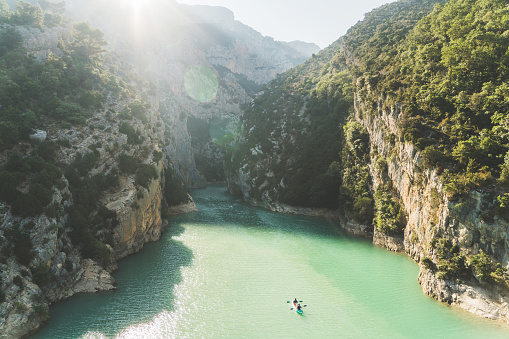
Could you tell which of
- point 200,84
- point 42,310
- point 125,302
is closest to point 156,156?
point 125,302

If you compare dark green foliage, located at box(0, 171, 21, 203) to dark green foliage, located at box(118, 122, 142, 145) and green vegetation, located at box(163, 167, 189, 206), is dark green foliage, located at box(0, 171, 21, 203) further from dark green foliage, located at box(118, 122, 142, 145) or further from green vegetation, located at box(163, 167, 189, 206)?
green vegetation, located at box(163, 167, 189, 206)

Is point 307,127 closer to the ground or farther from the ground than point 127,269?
farther from the ground

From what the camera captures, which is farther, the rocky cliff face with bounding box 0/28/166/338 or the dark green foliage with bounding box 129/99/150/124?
the dark green foliage with bounding box 129/99/150/124

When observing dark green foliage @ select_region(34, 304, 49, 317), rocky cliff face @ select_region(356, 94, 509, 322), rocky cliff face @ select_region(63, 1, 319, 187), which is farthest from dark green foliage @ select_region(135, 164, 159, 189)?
rocky cliff face @ select_region(63, 1, 319, 187)

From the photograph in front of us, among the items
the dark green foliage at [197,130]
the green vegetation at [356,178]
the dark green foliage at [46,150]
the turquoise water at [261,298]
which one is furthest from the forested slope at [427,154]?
the dark green foliage at [197,130]

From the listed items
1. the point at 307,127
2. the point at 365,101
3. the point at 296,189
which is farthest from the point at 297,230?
Result: the point at 307,127

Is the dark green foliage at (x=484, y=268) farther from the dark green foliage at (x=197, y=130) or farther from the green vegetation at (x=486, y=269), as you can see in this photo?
the dark green foliage at (x=197, y=130)

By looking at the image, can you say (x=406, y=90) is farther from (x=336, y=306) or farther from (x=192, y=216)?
(x=192, y=216)
